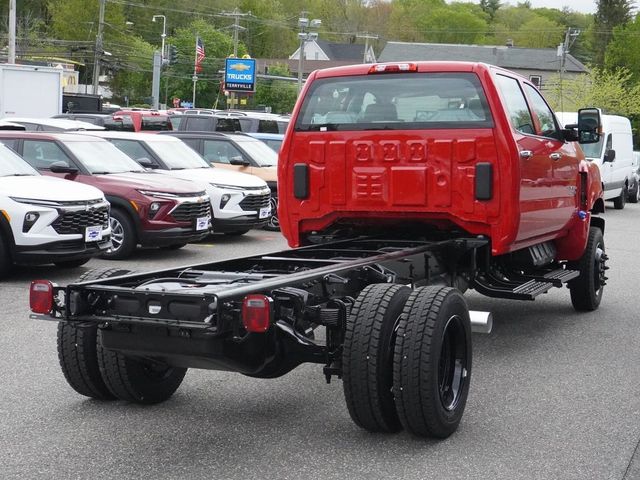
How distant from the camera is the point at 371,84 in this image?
8.30 metres

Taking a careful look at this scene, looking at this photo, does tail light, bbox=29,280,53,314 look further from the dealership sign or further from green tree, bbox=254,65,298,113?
green tree, bbox=254,65,298,113

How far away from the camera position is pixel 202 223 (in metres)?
14.2

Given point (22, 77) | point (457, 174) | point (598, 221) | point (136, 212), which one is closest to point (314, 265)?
point (457, 174)

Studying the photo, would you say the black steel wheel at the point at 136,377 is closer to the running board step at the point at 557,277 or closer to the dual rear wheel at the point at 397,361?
the dual rear wheel at the point at 397,361

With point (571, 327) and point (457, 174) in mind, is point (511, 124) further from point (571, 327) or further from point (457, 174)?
point (571, 327)

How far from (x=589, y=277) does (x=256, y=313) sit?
5.93 metres

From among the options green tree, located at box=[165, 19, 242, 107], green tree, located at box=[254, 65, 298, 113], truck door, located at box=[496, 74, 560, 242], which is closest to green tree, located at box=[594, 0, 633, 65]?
green tree, located at box=[254, 65, 298, 113]

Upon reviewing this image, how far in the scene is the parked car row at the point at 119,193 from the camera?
1120cm

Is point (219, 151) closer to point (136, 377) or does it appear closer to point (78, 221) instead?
point (78, 221)

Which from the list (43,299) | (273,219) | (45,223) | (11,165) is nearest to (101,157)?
(11,165)

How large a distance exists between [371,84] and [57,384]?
11.4 ft

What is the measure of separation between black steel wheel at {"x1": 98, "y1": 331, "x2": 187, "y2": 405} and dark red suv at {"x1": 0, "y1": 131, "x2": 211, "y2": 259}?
24.4ft

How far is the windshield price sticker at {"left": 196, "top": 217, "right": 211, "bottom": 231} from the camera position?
14.1 meters

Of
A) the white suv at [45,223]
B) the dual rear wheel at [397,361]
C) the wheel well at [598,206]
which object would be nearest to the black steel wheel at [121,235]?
the white suv at [45,223]
